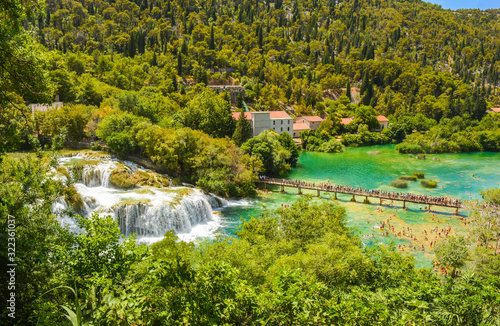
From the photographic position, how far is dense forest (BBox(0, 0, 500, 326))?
292 inches

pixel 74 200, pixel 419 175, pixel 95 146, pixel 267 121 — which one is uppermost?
pixel 267 121

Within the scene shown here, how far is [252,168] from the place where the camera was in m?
38.6

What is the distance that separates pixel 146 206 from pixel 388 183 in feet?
102

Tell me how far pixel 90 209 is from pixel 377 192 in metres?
28.2

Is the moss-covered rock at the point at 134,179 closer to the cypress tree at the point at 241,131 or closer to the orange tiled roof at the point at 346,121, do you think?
the cypress tree at the point at 241,131

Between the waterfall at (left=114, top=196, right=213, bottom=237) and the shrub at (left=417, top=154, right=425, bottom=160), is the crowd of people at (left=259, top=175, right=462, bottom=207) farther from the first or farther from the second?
the shrub at (left=417, top=154, right=425, bottom=160)

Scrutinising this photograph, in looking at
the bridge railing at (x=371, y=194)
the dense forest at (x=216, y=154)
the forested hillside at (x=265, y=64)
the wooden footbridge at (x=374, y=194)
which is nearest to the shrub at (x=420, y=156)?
the dense forest at (x=216, y=154)

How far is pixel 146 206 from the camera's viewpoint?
86.2 ft

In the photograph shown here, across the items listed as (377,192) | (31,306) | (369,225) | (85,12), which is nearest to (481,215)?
(369,225)

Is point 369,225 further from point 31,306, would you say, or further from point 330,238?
point 31,306

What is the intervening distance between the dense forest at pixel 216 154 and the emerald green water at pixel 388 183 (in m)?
3.03

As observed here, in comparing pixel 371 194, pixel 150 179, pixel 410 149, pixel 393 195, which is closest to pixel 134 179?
pixel 150 179

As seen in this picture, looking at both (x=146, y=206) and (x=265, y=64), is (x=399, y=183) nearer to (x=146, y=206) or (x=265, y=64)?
(x=146, y=206)

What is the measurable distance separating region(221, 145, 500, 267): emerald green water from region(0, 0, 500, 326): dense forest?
9.95 feet
